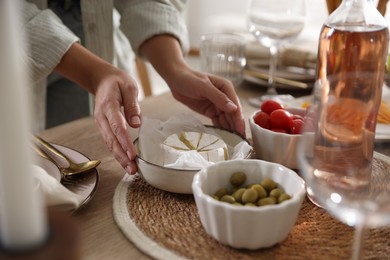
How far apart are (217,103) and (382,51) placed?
30 centimetres

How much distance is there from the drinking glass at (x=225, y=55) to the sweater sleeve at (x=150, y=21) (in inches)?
2.2

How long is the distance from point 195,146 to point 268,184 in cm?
15

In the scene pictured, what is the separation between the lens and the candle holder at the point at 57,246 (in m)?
0.30

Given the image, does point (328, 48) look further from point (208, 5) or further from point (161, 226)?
point (208, 5)

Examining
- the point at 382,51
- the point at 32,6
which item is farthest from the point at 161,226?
the point at 32,6

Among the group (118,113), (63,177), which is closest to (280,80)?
(118,113)

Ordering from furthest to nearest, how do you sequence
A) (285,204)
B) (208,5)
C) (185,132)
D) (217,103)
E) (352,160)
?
(208,5) < (217,103) < (185,132) < (352,160) < (285,204)

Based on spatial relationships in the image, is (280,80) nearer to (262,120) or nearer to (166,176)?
(262,120)

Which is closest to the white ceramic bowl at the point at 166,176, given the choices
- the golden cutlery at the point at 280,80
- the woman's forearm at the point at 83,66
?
the woman's forearm at the point at 83,66

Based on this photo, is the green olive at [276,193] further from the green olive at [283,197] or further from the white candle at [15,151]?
the white candle at [15,151]

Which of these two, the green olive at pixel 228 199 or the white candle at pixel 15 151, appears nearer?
the white candle at pixel 15 151

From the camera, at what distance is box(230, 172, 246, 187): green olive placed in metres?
0.64

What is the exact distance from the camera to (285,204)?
0.56 metres

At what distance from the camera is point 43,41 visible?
38.1 inches
